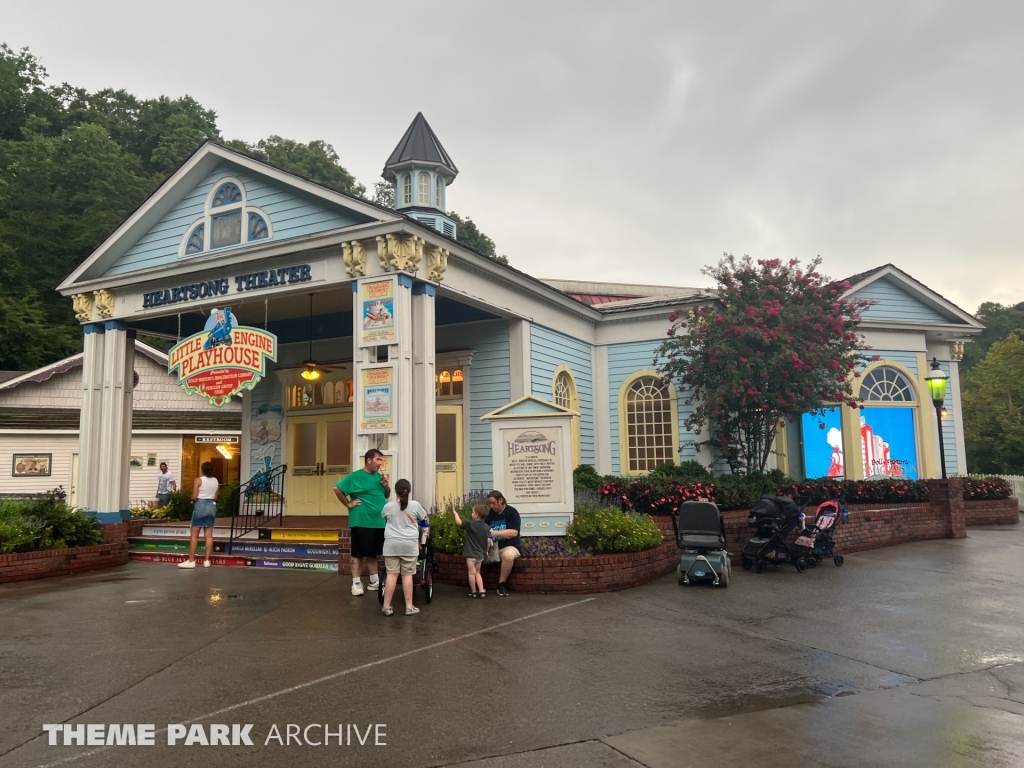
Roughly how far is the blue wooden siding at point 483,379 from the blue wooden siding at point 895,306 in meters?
9.59

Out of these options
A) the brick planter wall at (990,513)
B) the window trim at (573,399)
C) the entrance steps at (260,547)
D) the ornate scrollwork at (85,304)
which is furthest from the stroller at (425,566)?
the brick planter wall at (990,513)

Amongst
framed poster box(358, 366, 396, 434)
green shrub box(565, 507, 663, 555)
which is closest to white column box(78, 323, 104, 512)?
framed poster box(358, 366, 396, 434)

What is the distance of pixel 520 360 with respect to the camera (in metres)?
14.5

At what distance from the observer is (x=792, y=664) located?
5949 millimetres

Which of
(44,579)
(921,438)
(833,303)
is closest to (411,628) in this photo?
(44,579)

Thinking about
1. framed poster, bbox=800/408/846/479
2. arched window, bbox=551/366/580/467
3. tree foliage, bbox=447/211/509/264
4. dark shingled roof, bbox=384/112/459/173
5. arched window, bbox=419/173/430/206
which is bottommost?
framed poster, bbox=800/408/846/479

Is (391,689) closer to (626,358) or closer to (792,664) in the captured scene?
(792,664)

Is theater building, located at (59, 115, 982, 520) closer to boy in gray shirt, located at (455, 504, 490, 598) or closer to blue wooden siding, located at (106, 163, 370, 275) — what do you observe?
blue wooden siding, located at (106, 163, 370, 275)

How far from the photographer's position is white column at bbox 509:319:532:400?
1448 cm

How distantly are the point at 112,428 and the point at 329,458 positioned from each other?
4286 mm

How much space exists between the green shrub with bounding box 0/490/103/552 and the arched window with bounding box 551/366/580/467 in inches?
351

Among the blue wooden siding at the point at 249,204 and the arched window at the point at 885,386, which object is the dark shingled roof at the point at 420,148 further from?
the arched window at the point at 885,386

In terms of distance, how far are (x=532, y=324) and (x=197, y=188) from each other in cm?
688

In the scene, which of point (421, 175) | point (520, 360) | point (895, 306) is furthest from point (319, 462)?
point (895, 306)
